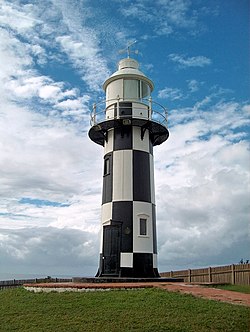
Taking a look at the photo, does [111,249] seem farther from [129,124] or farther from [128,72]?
[128,72]

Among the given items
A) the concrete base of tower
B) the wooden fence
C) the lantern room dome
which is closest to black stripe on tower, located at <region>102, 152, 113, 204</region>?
the concrete base of tower

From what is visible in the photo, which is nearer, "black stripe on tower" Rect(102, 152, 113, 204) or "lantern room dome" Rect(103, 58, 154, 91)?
"black stripe on tower" Rect(102, 152, 113, 204)

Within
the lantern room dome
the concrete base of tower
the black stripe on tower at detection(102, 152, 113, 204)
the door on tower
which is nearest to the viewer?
the concrete base of tower

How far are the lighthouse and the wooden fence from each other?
10.8 ft

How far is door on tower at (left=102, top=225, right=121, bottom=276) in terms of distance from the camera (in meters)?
14.8

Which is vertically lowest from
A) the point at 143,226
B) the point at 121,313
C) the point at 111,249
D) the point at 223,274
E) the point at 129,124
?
the point at 121,313

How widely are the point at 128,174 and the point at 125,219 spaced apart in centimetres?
176

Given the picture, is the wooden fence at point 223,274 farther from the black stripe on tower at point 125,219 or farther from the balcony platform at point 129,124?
the balcony platform at point 129,124

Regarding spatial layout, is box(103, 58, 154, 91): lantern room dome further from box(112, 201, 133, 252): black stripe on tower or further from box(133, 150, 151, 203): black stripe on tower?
box(112, 201, 133, 252): black stripe on tower

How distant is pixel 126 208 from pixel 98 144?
3943 millimetres

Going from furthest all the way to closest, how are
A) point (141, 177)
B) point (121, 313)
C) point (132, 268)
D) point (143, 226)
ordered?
point (141, 177), point (143, 226), point (132, 268), point (121, 313)

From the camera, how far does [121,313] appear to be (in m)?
8.27

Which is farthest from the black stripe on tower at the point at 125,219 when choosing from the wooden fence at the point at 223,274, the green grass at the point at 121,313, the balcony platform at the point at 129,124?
the green grass at the point at 121,313

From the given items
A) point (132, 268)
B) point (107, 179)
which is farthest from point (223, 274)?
point (107, 179)
